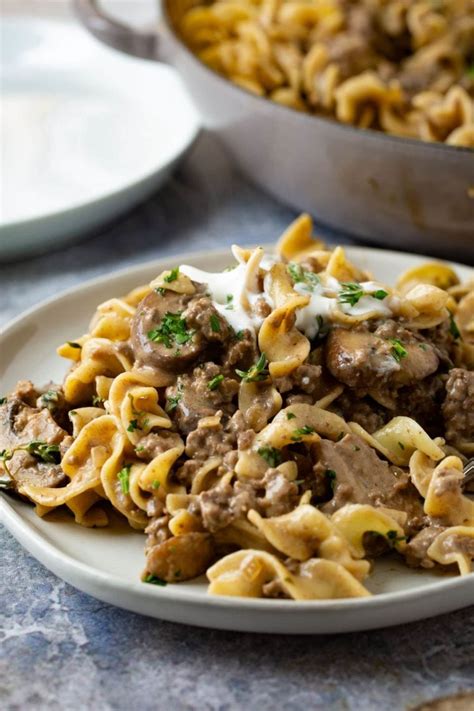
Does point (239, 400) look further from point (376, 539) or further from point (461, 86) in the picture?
point (461, 86)

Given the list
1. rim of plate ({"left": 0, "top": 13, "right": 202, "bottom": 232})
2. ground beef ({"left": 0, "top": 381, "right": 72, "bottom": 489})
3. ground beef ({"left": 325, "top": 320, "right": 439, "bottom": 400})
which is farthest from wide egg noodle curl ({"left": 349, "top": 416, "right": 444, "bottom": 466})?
rim of plate ({"left": 0, "top": 13, "right": 202, "bottom": 232})

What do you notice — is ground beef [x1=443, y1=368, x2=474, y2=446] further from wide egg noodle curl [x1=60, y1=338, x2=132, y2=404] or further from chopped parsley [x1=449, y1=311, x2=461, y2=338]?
wide egg noodle curl [x1=60, y1=338, x2=132, y2=404]

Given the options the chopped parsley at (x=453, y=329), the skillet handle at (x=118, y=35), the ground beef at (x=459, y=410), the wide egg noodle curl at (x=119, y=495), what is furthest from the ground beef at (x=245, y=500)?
the skillet handle at (x=118, y=35)

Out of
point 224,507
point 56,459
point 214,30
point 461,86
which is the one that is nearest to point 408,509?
point 224,507

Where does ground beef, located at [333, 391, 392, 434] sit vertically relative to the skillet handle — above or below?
below

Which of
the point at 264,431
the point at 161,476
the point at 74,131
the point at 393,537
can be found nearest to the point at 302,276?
the point at 264,431

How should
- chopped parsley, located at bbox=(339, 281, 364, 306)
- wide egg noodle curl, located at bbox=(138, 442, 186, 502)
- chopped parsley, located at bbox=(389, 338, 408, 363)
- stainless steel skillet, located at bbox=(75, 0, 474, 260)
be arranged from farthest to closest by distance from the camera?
1. stainless steel skillet, located at bbox=(75, 0, 474, 260)
2. chopped parsley, located at bbox=(339, 281, 364, 306)
3. chopped parsley, located at bbox=(389, 338, 408, 363)
4. wide egg noodle curl, located at bbox=(138, 442, 186, 502)
